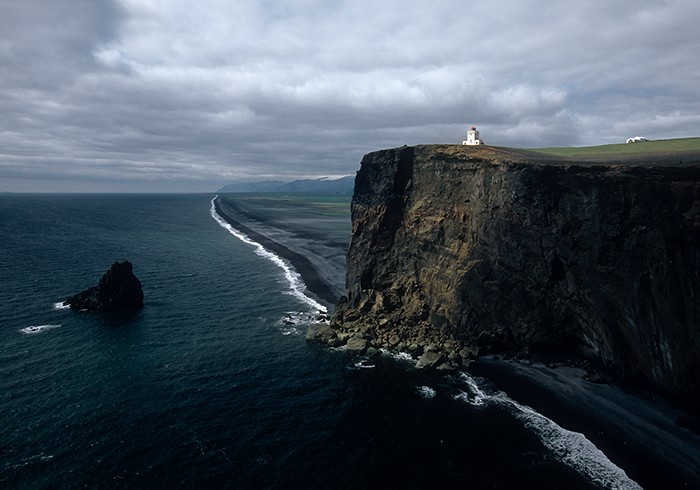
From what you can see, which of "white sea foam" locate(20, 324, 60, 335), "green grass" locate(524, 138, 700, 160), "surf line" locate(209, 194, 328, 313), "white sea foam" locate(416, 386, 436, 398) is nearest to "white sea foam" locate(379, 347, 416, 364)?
"white sea foam" locate(416, 386, 436, 398)

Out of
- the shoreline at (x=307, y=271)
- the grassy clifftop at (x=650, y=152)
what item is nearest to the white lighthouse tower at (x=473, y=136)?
the grassy clifftop at (x=650, y=152)

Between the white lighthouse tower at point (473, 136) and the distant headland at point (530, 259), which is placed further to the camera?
the white lighthouse tower at point (473, 136)

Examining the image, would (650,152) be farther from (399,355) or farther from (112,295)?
(112,295)

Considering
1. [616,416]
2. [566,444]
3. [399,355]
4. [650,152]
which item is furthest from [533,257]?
[650,152]

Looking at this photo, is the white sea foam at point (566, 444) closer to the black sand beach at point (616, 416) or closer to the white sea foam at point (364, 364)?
the black sand beach at point (616, 416)

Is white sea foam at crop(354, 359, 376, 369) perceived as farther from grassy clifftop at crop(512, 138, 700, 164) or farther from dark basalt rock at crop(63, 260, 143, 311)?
dark basalt rock at crop(63, 260, 143, 311)

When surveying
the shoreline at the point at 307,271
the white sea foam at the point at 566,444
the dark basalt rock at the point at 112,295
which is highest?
the dark basalt rock at the point at 112,295
